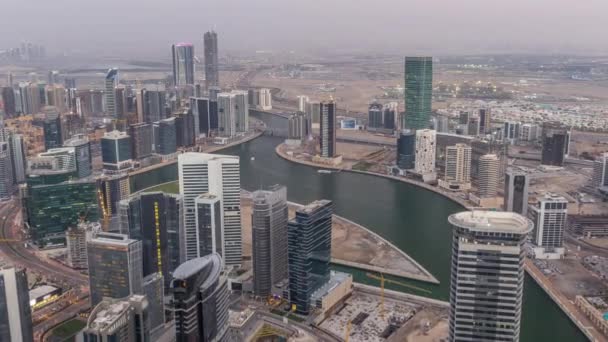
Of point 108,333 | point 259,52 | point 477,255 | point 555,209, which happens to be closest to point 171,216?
point 108,333

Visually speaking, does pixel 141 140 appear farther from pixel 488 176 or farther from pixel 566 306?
pixel 566 306

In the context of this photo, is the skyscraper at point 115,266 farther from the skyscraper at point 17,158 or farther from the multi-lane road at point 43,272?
the skyscraper at point 17,158

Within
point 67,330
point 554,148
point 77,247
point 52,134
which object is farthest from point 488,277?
point 52,134

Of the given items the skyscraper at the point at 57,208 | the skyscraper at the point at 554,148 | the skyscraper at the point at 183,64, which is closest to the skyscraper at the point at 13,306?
the skyscraper at the point at 57,208

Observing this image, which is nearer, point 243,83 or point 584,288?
point 584,288

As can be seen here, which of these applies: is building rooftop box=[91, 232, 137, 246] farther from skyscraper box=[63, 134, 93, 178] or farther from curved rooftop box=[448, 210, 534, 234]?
skyscraper box=[63, 134, 93, 178]

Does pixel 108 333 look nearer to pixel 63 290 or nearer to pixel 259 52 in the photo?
pixel 63 290
